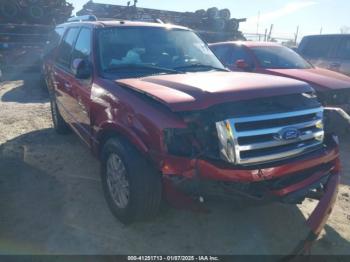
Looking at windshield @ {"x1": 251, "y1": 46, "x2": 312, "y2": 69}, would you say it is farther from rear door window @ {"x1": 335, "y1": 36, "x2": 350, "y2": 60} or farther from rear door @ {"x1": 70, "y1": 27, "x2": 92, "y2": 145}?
rear door @ {"x1": 70, "y1": 27, "x2": 92, "y2": 145}

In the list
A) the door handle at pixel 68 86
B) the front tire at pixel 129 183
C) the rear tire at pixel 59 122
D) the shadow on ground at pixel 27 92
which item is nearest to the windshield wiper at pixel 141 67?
the front tire at pixel 129 183

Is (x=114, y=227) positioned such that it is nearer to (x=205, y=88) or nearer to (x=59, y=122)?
(x=205, y=88)

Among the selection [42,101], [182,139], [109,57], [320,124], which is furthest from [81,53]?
[42,101]

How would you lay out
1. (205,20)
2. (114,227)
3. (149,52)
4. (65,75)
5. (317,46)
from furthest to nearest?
(205,20), (317,46), (65,75), (149,52), (114,227)

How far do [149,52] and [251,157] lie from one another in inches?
78.6

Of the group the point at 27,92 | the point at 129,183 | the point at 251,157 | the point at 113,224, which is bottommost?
the point at 27,92

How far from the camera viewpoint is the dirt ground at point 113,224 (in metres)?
3.16

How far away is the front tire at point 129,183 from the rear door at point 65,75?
63.0 inches

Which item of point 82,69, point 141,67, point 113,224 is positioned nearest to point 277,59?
point 141,67

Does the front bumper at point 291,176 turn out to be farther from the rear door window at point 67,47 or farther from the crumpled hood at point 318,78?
the crumpled hood at point 318,78

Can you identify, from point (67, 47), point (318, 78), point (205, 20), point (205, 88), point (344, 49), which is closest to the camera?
point (205, 88)

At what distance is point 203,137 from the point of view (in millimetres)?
2789

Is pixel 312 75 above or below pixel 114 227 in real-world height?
above

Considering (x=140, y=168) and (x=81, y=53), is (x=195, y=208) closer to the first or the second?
(x=140, y=168)
